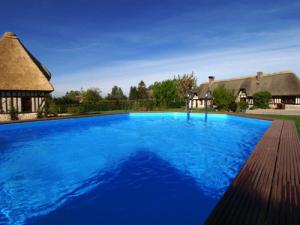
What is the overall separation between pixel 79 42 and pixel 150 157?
16.8 m

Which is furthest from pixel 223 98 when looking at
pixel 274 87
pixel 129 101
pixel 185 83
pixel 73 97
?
pixel 73 97

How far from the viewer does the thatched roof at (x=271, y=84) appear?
26586mm

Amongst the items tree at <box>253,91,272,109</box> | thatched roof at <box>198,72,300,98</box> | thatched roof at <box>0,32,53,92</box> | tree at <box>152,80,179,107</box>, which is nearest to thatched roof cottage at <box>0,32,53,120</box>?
thatched roof at <box>0,32,53,92</box>

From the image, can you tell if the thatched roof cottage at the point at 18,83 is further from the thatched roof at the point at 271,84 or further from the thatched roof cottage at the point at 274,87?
the thatched roof at the point at 271,84

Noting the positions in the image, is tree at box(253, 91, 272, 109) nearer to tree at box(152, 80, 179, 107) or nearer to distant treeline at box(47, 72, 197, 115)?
distant treeline at box(47, 72, 197, 115)

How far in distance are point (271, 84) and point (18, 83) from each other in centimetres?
3085

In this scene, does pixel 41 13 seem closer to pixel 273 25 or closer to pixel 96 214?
pixel 96 214

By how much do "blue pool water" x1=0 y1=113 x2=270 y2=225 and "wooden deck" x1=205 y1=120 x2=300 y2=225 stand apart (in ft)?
3.31

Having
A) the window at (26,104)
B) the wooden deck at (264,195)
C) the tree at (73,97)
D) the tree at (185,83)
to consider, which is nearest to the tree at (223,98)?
the tree at (185,83)

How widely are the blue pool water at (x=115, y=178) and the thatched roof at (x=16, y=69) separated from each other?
6894mm

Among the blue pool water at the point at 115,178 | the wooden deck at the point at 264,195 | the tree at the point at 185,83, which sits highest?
the tree at the point at 185,83

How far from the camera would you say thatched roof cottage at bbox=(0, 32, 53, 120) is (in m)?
16.4

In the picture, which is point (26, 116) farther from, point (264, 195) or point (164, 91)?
point (164, 91)

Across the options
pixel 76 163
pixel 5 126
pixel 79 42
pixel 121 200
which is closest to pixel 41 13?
pixel 79 42
